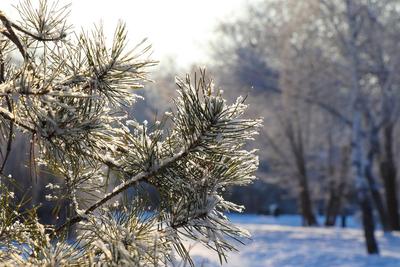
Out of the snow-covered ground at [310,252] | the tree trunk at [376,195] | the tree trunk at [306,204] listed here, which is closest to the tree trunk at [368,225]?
the snow-covered ground at [310,252]

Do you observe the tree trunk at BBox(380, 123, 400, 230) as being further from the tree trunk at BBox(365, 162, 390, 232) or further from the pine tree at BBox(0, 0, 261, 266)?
the pine tree at BBox(0, 0, 261, 266)

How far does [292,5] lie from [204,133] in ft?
56.5

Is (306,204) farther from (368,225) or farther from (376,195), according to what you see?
(368,225)

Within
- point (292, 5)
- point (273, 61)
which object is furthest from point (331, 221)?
point (292, 5)

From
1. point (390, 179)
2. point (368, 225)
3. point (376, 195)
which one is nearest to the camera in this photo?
point (368, 225)

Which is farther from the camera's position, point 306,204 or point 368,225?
point 306,204

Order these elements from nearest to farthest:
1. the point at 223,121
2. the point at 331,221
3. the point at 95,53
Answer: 1. the point at 223,121
2. the point at 95,53
3. the point at 331,221

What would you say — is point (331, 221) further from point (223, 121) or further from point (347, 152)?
point (223, 121)

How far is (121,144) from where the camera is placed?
2160mm

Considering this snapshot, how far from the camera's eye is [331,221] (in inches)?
1159

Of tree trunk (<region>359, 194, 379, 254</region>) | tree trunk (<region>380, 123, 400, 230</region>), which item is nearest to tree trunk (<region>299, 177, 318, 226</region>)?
tree trunk (<region>380, 123, 400, 230</region>)

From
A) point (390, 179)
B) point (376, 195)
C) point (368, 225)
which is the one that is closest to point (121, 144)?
point (368, 225)

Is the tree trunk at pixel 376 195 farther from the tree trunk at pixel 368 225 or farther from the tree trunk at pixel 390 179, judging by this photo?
the tree trunk at pixel 368 225

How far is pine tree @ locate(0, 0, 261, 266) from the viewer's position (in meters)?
1.91
